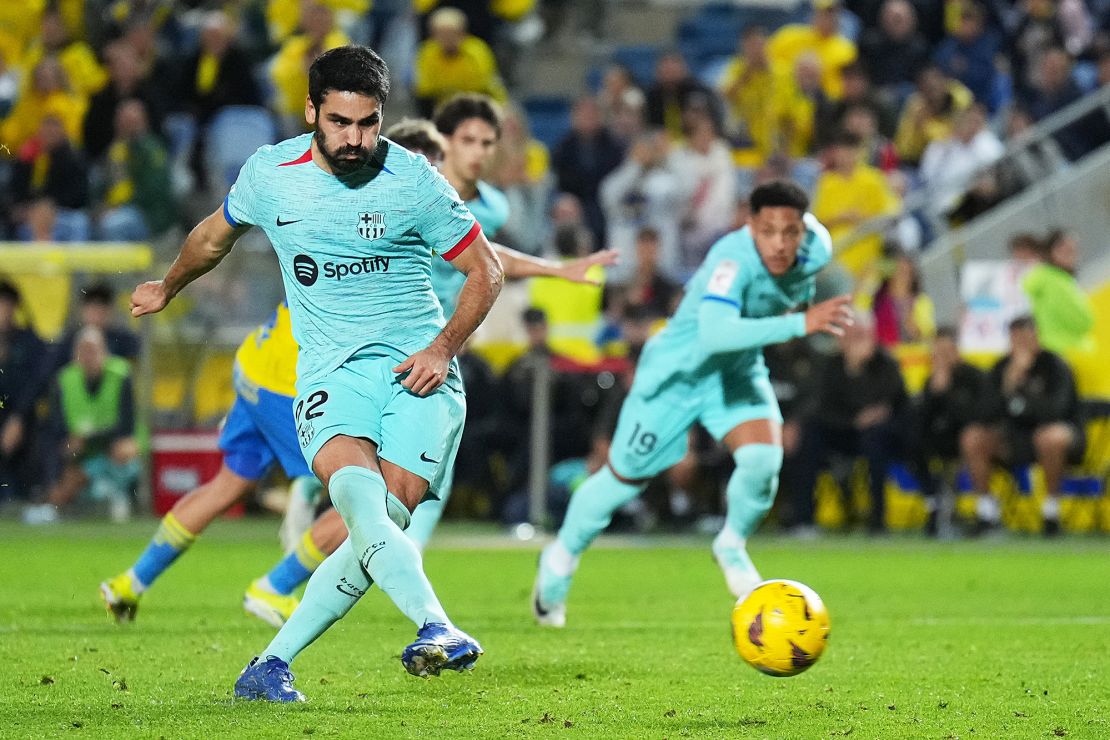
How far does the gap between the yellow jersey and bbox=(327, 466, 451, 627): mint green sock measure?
2.41 metres

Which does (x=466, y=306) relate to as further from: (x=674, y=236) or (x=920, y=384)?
(x=674, y=236)

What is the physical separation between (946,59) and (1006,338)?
554cm

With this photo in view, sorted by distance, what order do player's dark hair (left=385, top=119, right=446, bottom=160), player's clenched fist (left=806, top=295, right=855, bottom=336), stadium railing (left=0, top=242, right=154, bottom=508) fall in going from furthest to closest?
stadium railing (left=0, top=242, right=154, bottom=508)
player's dark hair (left=385, top=119, right=446, bottom=160)
player's clenched fist (left=806, top=295, right=855, bottom=336)

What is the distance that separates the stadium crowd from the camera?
1655 centimetres

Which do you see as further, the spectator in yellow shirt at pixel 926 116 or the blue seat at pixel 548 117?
the blue seat at pixel 548 117

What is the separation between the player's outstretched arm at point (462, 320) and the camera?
640cm

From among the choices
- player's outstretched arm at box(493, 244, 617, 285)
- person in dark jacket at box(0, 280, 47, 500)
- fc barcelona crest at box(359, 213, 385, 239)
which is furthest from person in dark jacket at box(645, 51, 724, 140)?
fc barcelona crest at box(359, 213, 385, 239)

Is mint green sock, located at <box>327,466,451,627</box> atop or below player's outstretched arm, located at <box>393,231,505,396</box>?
below

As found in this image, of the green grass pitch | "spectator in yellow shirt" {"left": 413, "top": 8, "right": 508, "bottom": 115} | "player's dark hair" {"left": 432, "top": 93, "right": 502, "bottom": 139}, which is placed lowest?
the green grass pitch

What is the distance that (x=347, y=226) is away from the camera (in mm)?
6422

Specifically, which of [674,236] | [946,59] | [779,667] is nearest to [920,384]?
[674,236]

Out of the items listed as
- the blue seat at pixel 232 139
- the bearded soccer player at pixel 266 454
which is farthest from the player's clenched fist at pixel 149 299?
the blue seat at pixel 232 139

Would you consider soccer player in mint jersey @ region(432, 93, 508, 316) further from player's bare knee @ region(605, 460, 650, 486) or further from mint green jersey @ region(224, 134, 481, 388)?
mint green jersey @ region(224, 134, 481, 388)

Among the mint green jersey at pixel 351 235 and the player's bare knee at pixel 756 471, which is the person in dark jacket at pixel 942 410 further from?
the mint green jersey at pixel 351 235
